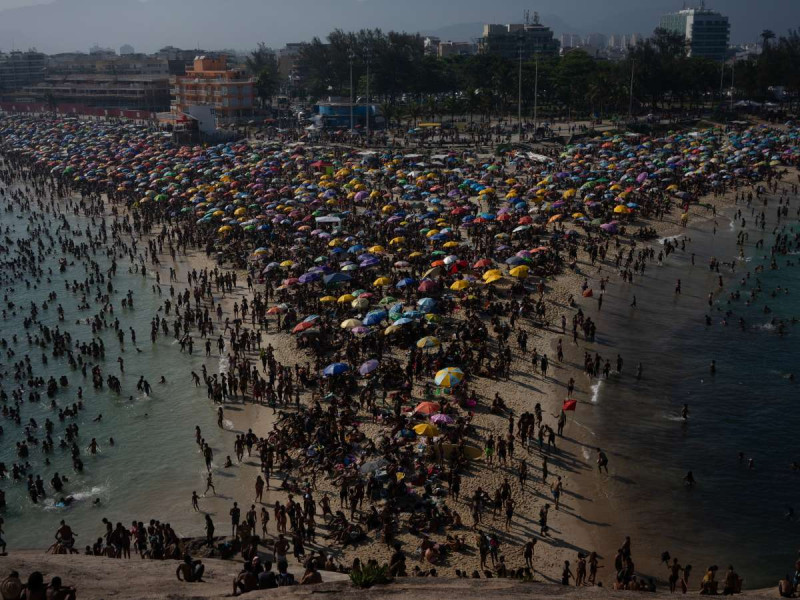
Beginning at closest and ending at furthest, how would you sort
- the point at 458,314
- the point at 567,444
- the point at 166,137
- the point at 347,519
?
the point at 347,519 < the point at 567,444 < the point at 458,314 < the point at 166,137

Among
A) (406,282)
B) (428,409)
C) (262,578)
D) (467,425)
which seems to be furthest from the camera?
(406,282)

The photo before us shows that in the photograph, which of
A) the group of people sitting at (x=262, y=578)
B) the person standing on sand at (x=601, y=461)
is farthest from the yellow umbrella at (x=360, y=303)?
the group of people sitting at (x=262, y=578)

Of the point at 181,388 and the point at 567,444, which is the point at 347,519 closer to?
the point at 567,444

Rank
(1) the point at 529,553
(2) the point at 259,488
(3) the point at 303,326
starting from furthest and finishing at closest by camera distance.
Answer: (3) the point at 303,326 → (2) the point at 259,488 → (1) the point at 529,553

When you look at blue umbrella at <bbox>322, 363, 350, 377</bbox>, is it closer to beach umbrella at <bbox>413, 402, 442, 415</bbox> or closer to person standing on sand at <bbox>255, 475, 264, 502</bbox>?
beach umbrella at <bbox>413, 402, 442, 415</bbox>

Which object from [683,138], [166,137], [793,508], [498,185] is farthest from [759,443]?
[166,137]

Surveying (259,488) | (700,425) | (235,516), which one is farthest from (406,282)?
(235,516)

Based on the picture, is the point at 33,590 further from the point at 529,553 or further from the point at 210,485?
the point at 529,553
